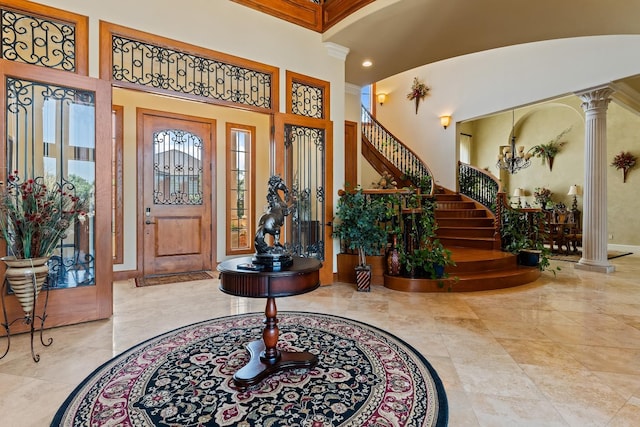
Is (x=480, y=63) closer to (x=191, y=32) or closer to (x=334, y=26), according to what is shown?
(x=334, y=26)

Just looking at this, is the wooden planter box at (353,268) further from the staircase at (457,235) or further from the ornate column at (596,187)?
the ornate column at (596,187)

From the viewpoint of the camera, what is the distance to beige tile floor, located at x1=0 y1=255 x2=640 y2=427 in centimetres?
171

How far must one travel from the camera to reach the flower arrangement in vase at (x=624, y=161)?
799 cm

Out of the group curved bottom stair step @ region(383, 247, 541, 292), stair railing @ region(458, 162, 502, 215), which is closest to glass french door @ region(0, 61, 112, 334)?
curved bottom stair step @ region(383, 247, 541, 292)

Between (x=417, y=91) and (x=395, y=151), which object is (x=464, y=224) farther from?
(x=417, y=91)

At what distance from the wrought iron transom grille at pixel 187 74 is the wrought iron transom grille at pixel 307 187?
0.69 meters

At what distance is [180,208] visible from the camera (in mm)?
5184

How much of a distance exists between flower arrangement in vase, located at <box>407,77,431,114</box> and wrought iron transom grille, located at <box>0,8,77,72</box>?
7.22 metres

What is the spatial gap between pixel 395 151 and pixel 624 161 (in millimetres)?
5846

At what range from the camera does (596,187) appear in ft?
18.0

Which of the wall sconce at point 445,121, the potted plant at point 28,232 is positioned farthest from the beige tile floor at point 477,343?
the wall sconce at point 445,121

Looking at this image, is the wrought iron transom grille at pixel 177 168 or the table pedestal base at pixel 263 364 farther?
the wrought iron transom grille at pixel 177 168

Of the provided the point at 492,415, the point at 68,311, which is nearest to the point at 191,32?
the point at 68,311

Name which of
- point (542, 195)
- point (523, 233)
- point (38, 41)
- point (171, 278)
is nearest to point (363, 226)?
point (171, 278)
